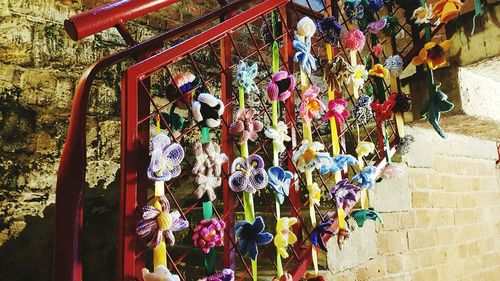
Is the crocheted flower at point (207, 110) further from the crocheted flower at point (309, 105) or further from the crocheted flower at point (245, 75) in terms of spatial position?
the crocheted flower at point (309, 105)

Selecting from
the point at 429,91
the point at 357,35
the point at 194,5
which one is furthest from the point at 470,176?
the point at 194,5

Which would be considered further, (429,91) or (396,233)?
(396,233)

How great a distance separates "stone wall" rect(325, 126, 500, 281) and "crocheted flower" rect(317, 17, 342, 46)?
2.15 ft

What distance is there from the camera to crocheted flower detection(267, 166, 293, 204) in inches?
49.1

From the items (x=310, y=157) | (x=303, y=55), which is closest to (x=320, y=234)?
(x=310, y=157)

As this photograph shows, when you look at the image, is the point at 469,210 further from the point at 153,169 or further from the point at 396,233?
the point at 153,169

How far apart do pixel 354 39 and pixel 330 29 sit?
118mm

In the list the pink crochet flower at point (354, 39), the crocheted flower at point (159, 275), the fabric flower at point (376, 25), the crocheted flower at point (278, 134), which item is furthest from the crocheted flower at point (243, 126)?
the fabric flower at point (376, 25)

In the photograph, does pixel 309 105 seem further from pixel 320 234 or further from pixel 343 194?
pixel 320 234

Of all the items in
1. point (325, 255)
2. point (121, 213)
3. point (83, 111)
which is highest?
point (83, 111)

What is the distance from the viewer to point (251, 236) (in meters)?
1.19

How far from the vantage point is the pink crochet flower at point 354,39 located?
60.6 inches

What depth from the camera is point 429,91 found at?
1.66m

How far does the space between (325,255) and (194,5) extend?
2.11m
